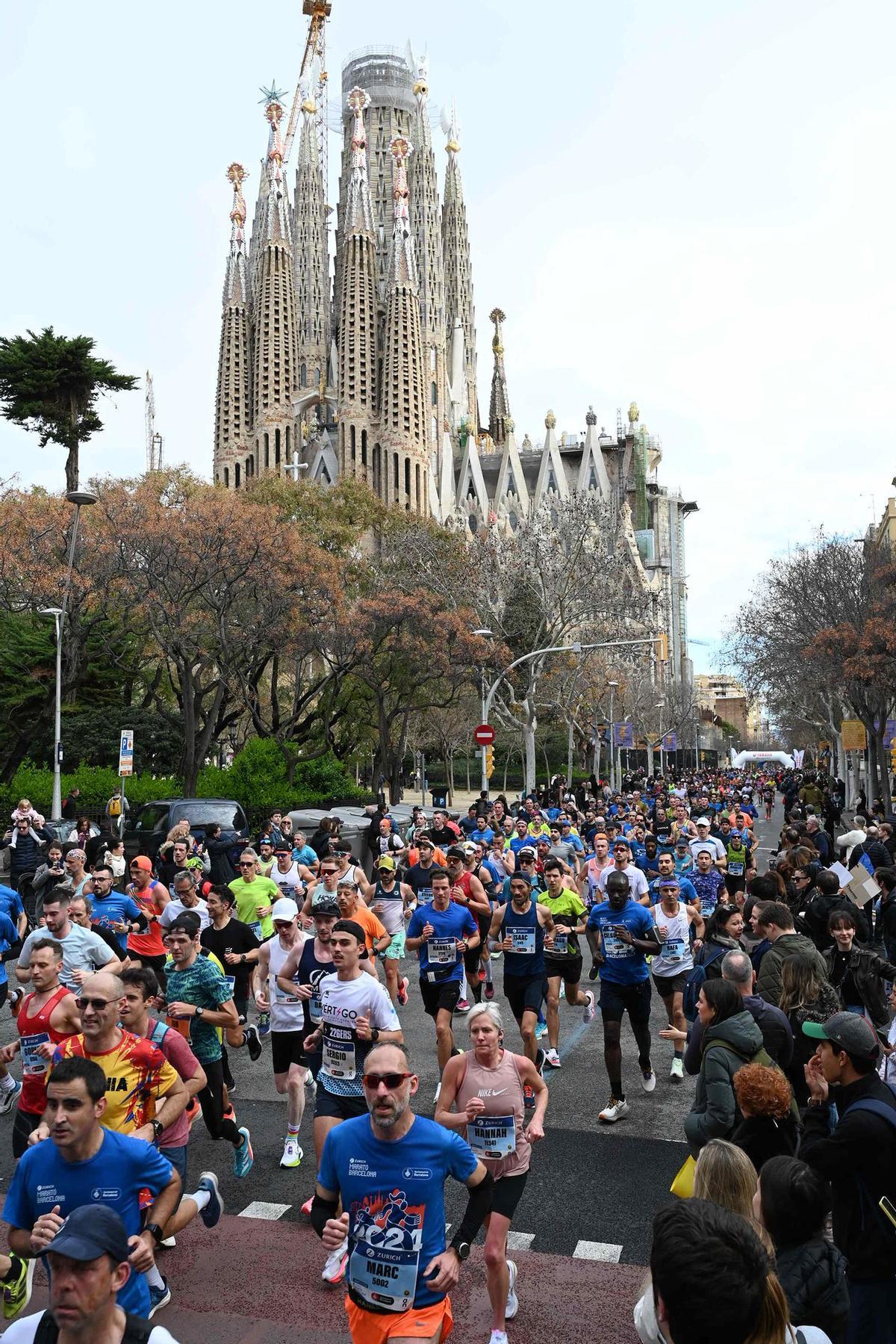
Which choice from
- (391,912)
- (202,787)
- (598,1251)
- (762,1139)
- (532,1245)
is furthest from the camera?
(202,787)

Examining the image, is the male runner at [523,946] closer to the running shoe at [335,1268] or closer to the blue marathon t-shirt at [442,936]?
the blue marathon t-shirt at [442,936]

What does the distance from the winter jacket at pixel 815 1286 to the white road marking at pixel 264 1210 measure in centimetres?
381

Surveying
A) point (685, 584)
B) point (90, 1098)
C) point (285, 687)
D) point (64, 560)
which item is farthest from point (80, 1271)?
point (685, 584)

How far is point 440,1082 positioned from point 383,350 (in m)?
72.3

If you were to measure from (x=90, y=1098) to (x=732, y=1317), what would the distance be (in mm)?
2349

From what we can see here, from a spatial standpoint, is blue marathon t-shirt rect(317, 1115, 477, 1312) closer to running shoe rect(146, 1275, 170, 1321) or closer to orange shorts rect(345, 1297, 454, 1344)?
orange shorts rect(345, 1297, 454, 1344)

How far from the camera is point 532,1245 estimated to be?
19.0 feet

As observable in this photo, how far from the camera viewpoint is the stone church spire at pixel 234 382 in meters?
76.3

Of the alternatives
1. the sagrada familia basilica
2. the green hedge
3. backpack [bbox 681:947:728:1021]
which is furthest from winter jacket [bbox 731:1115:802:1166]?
the sagrada familia basilica

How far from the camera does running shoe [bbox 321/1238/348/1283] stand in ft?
17.6

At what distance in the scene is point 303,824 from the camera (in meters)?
25.9

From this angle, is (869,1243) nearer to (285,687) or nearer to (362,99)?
(285,687)

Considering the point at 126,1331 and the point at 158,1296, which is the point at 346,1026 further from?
the point at 126,1331

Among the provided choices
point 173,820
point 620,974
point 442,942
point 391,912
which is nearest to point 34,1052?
point 442,942
